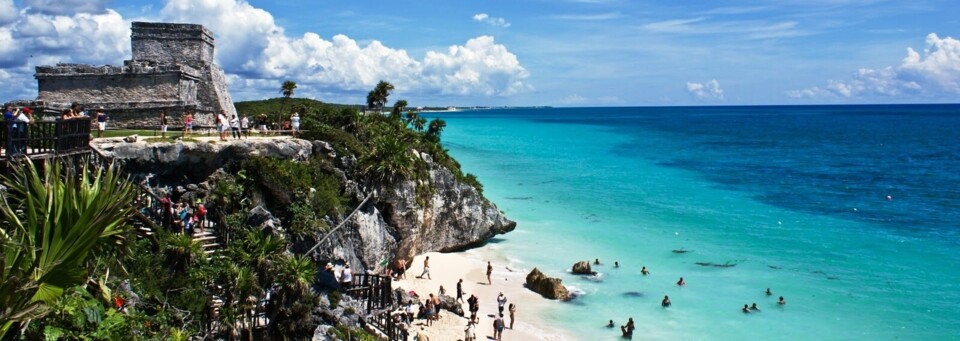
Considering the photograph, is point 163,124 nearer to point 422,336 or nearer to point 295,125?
point 295,125

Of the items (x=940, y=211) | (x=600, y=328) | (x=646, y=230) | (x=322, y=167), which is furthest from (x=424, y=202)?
(x=940, y=211)

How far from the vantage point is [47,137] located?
12.8 metres

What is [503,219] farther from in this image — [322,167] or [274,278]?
[274,278]

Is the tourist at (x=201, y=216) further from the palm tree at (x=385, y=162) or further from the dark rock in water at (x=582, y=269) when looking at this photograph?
the dark rock in water at (x=582, y=269)

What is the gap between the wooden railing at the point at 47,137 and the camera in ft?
40.1

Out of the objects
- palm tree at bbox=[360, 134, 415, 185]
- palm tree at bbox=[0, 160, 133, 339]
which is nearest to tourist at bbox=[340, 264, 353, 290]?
palm tree at bbox=[360, 134, 415, 185]

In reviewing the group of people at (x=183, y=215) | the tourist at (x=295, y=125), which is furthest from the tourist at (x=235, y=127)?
the group of people at (x=183, y=215)

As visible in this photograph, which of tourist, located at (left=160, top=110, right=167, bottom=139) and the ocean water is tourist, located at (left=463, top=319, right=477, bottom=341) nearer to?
the ocean water

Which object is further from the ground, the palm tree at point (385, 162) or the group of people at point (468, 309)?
the palm tree at point (385, 162)

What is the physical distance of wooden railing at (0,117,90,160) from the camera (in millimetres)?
12234

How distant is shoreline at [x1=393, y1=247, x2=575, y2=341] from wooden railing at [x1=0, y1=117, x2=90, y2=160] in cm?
1079

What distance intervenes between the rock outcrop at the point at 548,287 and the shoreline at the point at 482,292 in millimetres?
289

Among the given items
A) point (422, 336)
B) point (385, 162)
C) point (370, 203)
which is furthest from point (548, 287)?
point (385, 162)

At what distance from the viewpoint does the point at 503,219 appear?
115ft
